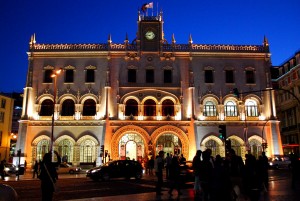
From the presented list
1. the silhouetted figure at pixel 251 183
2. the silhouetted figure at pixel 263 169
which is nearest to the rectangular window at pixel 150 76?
the silhouetted figure at pixel 263 169

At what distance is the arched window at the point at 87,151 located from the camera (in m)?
40.5

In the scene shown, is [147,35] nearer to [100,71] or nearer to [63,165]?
[100,71]

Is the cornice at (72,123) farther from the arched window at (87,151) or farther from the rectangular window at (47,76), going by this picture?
the rectangular window at (47,76)

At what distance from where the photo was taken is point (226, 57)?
43.9m

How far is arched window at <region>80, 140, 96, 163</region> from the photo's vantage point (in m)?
40.5

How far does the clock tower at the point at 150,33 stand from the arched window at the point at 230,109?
1160 cm

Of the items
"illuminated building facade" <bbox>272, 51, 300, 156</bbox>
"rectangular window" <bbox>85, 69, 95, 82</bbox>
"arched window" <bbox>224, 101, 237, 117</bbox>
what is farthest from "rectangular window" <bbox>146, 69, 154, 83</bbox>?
"illuminated building facade" <bbox>272, 51, 300, 156</bbox>

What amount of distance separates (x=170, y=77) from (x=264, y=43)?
13.6m

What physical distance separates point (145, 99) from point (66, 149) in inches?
457

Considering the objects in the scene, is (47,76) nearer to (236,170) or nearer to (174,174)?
(174,174)

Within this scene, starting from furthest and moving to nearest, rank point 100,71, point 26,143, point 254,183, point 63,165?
1. point 100,71
2. point 26,143
3. point 63,165
4. point 254,183

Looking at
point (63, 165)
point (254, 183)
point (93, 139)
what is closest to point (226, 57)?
point (93, 139)

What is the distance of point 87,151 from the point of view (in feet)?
133

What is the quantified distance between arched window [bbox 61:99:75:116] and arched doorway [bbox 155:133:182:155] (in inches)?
452
